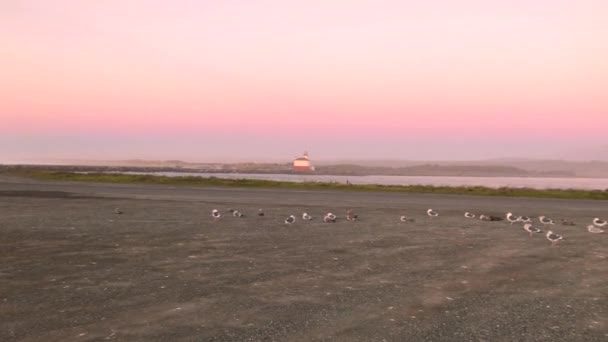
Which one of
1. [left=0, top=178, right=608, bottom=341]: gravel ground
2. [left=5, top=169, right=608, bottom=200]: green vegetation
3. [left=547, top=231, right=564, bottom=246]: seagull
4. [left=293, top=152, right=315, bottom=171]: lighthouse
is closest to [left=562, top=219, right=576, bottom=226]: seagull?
[left=0, top=178, right=608, bottom=341]: gravel ground

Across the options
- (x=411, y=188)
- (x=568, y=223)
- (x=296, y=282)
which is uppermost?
(x=411, y=188)

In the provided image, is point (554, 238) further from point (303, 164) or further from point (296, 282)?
point (303, 164)

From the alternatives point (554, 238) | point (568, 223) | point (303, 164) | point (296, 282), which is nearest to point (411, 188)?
point (568, 223)

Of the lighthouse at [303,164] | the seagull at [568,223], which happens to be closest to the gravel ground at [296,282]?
the seagull at [568,223]

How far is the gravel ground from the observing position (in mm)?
7070

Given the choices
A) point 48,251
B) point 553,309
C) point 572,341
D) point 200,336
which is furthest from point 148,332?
point 48,251

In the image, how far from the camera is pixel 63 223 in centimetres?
1941

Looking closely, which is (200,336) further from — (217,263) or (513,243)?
(513,243)

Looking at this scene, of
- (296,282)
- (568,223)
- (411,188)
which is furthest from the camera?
(411,188)

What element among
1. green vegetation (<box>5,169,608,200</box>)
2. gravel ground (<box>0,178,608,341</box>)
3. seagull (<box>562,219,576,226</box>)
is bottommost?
gravel ground (<box>0,178,608,341</box>)

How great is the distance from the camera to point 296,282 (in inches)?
397

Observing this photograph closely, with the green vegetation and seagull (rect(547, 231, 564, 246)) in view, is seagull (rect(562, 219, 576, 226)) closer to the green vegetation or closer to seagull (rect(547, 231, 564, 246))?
seagull (rect(547, 231, 564, 246))

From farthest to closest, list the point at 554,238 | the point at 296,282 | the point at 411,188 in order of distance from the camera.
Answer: the point at 411,188 < the point at 554,238 < the point at 296,282

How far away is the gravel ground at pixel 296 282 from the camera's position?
23.2ft
